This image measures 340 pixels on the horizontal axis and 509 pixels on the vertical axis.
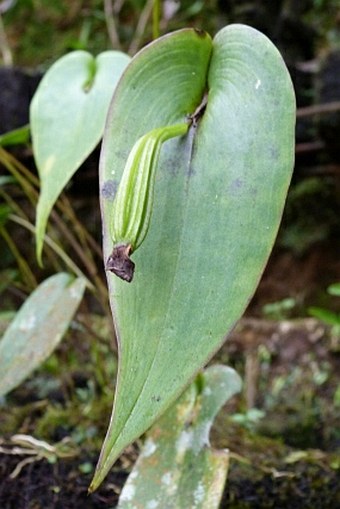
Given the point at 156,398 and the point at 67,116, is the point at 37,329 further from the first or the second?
the point at 156,398

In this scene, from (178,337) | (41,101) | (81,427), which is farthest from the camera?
(81,427)

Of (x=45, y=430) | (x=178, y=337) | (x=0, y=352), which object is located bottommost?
(x=45, y=430)

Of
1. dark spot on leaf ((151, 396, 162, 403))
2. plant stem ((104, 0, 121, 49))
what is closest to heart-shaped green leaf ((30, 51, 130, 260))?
dark spot on leaf ((151, 396, 162, 403))

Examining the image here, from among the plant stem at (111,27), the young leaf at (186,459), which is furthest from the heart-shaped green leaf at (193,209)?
the plant stem at (111,27)

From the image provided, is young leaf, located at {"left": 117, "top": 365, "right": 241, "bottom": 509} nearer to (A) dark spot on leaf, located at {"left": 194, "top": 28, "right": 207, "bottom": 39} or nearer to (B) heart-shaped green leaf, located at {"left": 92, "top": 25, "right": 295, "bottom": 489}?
(B) heart-shaped green leaf, located at {"left": 92, "top": 25, "right": 295, "bottom": 489}

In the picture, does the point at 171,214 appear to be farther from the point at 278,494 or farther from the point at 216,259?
the point at 278,494

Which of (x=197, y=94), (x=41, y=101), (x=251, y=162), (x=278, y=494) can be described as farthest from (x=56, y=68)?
(x=278, y=494)

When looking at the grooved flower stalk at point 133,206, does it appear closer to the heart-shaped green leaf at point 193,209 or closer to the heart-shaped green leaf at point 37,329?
the heart-shaped green leaf at point 193,209

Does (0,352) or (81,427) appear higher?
(0,352)
